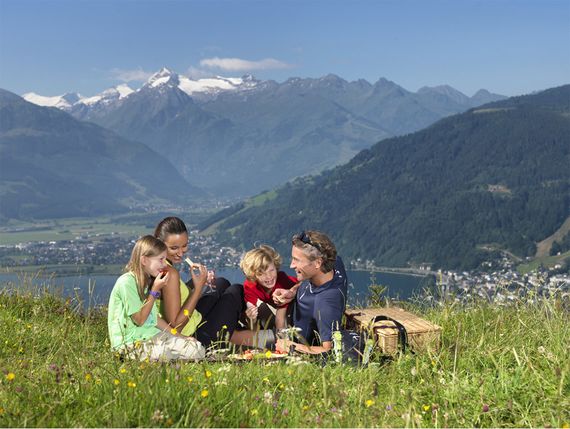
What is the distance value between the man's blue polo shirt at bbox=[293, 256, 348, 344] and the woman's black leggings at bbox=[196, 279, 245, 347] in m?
0.86

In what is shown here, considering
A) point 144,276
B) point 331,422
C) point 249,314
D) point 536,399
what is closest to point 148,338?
point 144,276

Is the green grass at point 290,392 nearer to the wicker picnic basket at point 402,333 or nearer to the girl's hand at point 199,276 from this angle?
the wicker picnic basket at point 402,333

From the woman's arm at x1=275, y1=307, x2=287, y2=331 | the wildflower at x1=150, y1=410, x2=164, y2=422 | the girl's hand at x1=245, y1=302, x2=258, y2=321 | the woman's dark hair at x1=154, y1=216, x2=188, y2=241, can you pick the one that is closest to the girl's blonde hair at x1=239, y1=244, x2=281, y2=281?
the girl's hand at x1=245, y1=302, x2=258, y2=321

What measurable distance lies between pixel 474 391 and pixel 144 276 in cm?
369

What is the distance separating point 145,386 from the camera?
4.12m

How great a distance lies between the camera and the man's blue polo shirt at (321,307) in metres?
6.68

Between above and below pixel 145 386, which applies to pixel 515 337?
below

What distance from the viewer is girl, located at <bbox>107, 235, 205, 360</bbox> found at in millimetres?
6410

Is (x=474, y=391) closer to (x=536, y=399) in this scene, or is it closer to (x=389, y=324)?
(x=536, y=399)

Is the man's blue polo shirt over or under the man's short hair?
under

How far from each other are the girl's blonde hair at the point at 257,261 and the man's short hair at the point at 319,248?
0.58 m

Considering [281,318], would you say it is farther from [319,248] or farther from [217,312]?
[319,248]

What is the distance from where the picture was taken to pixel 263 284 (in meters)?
7.61

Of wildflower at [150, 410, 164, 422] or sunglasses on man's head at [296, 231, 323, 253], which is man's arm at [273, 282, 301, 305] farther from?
wildflower at [150, 410, 164, 422]
